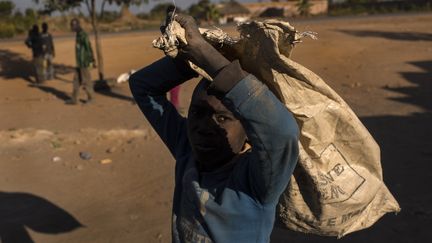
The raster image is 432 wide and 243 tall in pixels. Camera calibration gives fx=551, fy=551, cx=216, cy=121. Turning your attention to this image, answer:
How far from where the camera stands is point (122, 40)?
24031 millimetres

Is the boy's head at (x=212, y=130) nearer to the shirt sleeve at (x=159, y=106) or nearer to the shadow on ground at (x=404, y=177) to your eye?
the shirt sleeve at (x=159, y=106)

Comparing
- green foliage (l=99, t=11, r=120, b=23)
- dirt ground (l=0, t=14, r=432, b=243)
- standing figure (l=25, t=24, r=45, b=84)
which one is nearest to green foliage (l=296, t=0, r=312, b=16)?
green foliage (l=99, t=11, r=120, b=23)

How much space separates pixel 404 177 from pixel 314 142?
4.17m

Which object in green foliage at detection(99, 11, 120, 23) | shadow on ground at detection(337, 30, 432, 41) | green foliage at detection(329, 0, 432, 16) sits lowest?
green foliage at detection(99, 11, 120, 23)

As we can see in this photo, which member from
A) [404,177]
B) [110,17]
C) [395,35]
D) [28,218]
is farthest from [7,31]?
[404,177]

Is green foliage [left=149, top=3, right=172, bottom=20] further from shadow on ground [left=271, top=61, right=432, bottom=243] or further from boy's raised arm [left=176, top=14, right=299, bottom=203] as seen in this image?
boy's raised arm [left=176, top=14, right=299, bottom=203]

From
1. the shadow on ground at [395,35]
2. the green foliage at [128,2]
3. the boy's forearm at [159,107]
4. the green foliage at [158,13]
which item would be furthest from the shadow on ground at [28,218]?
the green foliage at [158,13]

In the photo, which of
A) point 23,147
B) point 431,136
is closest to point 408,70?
point 431,136

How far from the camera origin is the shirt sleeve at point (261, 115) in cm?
141

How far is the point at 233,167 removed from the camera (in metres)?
1.75

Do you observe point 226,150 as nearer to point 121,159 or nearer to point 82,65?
point 121,159

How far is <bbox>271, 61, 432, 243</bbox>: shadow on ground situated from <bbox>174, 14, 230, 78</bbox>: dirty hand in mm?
2805

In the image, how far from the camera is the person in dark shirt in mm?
1428

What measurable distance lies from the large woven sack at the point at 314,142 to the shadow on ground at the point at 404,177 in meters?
2.36
